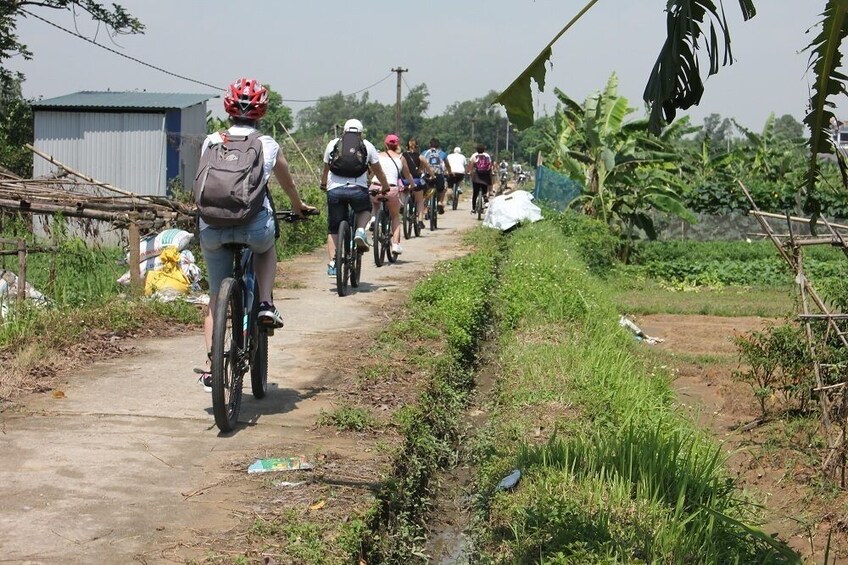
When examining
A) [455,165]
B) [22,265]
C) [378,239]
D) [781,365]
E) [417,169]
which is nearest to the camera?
[781,365]

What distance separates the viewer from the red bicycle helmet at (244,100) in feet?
20.4

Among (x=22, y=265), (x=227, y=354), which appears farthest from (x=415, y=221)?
(x=227, y=354)

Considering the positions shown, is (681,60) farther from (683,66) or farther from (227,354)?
(227,354)

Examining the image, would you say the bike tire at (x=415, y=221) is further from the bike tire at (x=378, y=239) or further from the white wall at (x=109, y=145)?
the white wall at (x=109, y=145)

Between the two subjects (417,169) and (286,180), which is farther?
(417,169)

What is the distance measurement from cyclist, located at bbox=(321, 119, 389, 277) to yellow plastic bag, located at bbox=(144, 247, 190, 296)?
157 centimetres

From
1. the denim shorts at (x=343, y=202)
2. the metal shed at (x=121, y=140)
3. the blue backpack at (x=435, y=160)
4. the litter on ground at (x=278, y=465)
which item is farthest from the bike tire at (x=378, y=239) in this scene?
the metal shed at (x=121, y=140)

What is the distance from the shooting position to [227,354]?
19.6 ft

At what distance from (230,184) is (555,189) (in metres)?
19.4

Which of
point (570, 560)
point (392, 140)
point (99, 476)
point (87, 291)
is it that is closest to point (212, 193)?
point (99, 476)

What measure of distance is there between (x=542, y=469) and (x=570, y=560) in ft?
3.74

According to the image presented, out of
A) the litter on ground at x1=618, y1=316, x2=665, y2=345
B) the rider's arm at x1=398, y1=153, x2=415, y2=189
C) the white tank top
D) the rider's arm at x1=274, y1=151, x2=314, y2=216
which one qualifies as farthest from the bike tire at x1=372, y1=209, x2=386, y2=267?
the rider's arm at x1=274, y1=151, x2=314, y2=216

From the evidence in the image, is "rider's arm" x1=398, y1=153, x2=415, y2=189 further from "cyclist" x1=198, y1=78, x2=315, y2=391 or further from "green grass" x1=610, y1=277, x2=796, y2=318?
"cyclist" x1=198, y1=78, x2=315, y2=391

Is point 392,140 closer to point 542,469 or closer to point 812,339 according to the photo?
point 812,339
